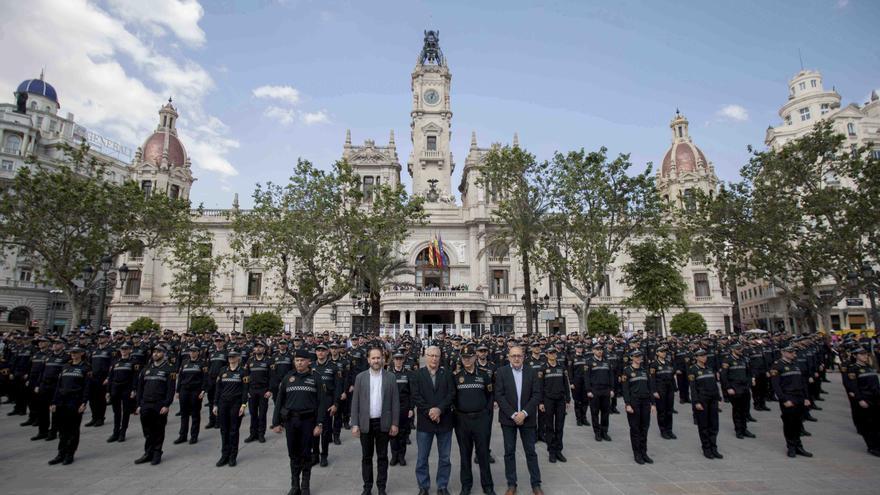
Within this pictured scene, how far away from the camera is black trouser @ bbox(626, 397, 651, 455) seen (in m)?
9.30

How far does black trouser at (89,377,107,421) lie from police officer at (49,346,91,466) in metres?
2.62

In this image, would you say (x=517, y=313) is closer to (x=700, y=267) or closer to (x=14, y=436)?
(x=700, y=267)

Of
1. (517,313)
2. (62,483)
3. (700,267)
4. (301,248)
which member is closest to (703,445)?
(62,483)

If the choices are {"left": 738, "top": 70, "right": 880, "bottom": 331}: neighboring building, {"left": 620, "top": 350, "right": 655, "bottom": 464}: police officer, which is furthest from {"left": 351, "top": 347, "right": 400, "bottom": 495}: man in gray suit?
{"left": 738, "top": 70, "right": 880, "bottom": 331}: neighboring building

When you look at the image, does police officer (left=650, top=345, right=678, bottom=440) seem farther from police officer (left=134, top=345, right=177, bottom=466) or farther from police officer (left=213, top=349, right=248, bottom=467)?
police officer (left=134, top=345, right=177, bottom=466)

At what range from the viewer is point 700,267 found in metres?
52.3

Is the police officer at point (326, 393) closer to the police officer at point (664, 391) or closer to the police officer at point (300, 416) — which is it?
the police officer at point (300, 416)

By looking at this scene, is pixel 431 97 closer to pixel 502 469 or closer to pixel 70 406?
pixel 70 406

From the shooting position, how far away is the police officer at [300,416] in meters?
7.44

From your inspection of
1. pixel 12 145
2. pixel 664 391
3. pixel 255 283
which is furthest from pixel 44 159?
pixel 664 391

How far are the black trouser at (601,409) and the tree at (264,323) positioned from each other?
127ft

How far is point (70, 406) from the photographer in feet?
30.8

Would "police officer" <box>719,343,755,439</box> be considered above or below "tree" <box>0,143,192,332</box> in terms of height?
below

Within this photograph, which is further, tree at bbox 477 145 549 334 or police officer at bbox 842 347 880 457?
tree at bbox 477 145 549 334
